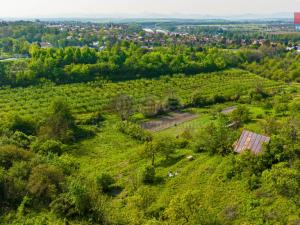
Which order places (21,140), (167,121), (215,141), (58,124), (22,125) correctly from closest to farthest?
(215,141), (21,140), (58,124), (22,125), (167,121)

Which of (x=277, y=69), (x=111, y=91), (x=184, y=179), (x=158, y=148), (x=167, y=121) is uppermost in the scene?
(x=277, y=69)

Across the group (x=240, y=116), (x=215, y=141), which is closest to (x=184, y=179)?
(x=215, y=141)

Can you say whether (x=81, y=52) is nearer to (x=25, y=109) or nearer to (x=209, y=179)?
(x=25, y=109)

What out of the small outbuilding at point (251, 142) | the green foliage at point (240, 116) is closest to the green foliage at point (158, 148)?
the small outbuilding at point (251, 142)

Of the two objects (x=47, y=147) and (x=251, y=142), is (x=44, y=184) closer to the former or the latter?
(x=47, y=147)

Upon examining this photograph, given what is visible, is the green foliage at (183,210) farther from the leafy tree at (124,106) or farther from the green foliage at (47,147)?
the leafy tree at (124,106)

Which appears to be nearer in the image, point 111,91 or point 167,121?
point 167,121

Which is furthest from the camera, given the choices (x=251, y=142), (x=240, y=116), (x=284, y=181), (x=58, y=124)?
(x=240, y=116)
